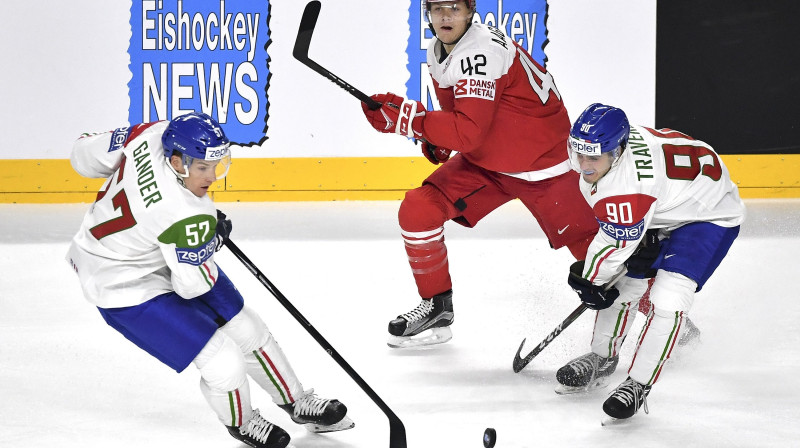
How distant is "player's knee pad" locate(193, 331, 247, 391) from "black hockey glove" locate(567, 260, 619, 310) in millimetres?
1029

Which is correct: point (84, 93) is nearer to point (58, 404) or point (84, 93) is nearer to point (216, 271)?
point (58, 404)

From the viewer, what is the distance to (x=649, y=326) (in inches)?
115

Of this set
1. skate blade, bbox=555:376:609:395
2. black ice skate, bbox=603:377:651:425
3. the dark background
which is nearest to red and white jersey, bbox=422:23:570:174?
skate blade, bbox=555:376:609:395

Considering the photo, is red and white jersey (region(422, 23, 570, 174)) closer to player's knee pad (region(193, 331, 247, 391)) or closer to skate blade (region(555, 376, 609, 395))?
skate blade (region(555, 376, 609, 395))

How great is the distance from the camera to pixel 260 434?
2695 mm

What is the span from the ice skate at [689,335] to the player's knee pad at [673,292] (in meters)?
0.75

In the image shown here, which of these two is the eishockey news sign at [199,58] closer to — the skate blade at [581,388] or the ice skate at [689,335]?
the ice skate at [689,335]

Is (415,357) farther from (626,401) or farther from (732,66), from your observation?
(732,66)

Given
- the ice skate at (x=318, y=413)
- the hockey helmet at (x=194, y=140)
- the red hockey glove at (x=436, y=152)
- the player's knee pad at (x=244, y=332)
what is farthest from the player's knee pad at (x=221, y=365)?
the red hockey glove at (x=436, y=152)

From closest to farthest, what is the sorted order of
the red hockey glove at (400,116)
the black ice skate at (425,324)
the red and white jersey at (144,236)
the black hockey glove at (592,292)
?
1. the red and white jersey at (144,236)
2. the black hockey glove at (592,292)
3. the red hockey glove at (400,116)
4. the black ice skate at (425,324)

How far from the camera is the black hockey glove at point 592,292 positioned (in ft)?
9.93

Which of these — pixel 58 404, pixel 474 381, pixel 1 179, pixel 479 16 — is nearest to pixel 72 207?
pixel 1 179

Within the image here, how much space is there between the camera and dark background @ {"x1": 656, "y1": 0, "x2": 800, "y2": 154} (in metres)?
6.30

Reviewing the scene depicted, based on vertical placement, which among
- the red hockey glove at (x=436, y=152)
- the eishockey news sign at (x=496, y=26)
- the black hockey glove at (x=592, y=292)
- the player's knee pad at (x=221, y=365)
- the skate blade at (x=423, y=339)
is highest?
the eishockey news sign at (x=496, y=26)
